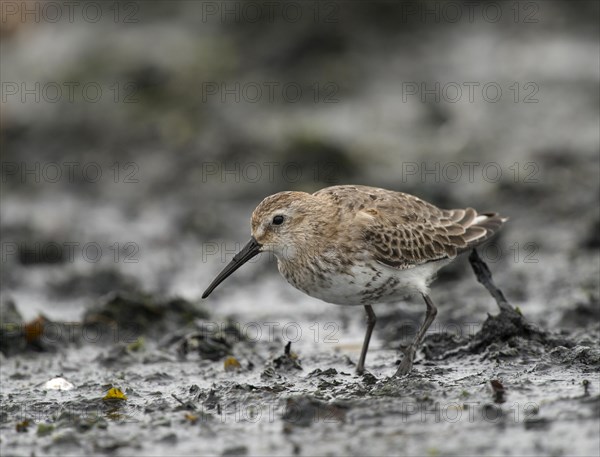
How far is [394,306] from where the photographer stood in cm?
1052

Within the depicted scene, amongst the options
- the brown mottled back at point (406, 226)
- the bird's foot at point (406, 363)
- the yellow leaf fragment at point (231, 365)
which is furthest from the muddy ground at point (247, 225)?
the brown mottled back at point (406, 226)

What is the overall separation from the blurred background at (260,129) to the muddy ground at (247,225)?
A: 42 millimetres

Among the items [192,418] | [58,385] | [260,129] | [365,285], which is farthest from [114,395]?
[260,129]

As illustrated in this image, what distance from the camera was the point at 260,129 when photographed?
15734 millimetres

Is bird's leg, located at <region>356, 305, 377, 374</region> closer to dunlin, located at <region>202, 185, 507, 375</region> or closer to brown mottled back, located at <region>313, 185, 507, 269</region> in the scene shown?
dunlin, located at <region>202, 185, 507, 375</region>

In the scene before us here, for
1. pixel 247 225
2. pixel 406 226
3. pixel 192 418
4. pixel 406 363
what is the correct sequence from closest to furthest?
pixel 192 418 → pixel 406 363 → pixel 406 226 → pixel 247 225

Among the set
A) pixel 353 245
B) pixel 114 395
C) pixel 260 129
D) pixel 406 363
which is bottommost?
pixel 114 395

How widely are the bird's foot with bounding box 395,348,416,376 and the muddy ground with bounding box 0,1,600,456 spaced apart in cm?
13

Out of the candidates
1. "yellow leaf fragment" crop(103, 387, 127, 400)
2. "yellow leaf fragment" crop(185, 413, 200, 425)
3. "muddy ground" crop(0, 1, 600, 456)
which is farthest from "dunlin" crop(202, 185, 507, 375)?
"yellow leaf fragment" crop(185, 413, 200, 425)

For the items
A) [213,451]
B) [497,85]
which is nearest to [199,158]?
[497,85]

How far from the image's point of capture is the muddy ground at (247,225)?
6727 mm

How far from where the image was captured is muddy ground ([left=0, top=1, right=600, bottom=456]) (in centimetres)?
673

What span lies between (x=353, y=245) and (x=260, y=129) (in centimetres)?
823

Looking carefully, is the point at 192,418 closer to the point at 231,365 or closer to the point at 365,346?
the point at 231,365
